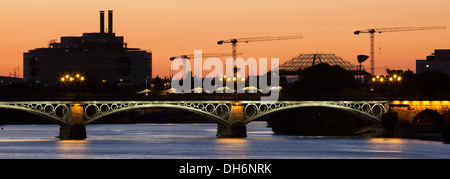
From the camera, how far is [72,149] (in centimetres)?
11575

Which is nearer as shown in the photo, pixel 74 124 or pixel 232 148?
pixel 232 148

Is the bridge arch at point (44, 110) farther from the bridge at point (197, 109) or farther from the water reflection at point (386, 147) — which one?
the water reflection at point (386, 147)

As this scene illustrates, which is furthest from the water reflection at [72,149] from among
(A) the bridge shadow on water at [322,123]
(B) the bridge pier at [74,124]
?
(A) the bridge shadow on water at [322,123]

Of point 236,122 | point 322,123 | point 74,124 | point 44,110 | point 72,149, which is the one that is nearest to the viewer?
point 72,149

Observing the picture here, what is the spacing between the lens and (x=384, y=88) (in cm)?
18012

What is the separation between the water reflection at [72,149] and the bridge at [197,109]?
4.11 m

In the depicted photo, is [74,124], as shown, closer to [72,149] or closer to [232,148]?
[72,149]

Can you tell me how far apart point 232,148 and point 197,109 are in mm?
18771

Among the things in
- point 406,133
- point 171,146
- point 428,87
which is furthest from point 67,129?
point 428,87

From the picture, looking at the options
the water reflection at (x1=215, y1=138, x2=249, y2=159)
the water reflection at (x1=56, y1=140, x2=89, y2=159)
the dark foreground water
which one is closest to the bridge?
the dark foreground water

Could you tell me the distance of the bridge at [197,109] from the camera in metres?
134

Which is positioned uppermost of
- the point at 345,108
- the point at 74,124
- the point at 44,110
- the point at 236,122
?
the point at 345,108

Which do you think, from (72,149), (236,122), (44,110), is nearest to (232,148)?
(72,149)

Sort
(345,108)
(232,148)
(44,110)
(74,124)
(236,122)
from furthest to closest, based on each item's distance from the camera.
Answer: (345,108), (236,122), (74,124), (44,110), (232,148)
